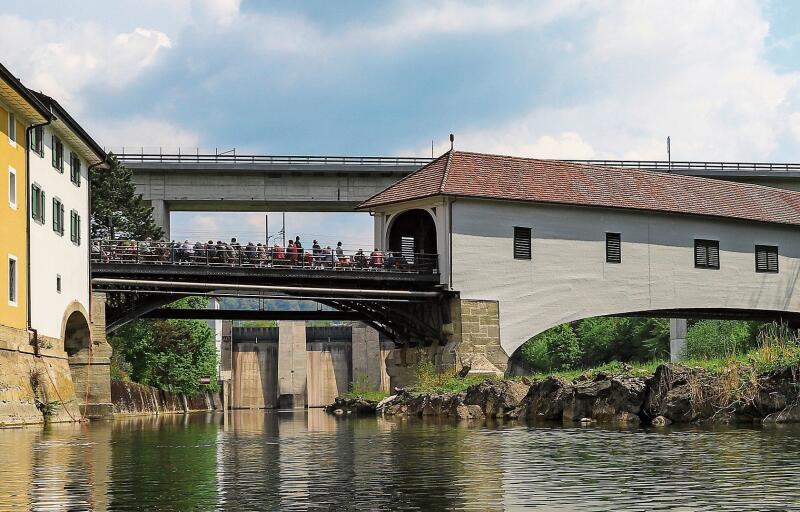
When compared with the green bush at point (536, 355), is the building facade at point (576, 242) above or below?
above

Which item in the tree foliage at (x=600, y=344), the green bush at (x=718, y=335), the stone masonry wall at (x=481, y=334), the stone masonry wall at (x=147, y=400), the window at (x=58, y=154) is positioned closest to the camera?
the window at (x=58, y=154)

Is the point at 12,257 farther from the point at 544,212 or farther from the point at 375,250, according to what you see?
the point at 544,212

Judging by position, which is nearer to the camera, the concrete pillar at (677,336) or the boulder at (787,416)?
the boulder at (787,416)

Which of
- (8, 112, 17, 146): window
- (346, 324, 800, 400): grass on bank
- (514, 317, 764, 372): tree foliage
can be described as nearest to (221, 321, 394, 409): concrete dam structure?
(514, 317, 764, 372): tree foliage

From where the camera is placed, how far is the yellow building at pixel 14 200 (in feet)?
119

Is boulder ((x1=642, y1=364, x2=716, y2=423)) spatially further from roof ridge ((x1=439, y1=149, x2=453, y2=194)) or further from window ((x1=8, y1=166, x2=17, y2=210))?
roof ridge ((x1=439, y1=149, x2=453, y2=194))

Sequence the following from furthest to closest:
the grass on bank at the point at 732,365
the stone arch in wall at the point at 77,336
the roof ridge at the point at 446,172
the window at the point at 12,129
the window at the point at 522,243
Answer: the window at the point at 522,243 → the roof ridge at the point at 446,172 → the stone arch in wall at the point at 77,336 → the window at the point at 12,129 → the grass on bank at the point at 732,365

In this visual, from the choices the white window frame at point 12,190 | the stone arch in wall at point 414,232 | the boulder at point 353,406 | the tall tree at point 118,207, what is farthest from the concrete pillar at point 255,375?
the white window frame at point 12,190

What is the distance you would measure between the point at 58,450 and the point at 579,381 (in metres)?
18.6

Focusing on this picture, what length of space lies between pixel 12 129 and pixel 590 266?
28.4 meters

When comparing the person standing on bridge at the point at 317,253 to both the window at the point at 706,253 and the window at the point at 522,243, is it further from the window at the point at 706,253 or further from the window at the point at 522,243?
the window at the point at 706,253

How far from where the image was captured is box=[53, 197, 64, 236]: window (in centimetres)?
4278

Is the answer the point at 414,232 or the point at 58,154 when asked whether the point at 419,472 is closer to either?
the point at 58,154

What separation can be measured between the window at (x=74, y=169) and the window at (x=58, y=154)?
4.92 feet
